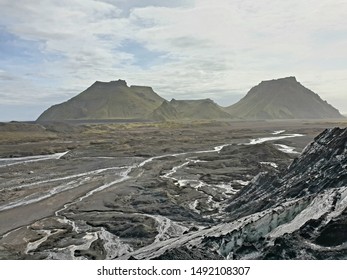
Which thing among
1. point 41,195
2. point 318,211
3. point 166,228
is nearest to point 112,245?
point 166,228

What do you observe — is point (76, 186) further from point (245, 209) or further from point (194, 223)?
point (245, 209)

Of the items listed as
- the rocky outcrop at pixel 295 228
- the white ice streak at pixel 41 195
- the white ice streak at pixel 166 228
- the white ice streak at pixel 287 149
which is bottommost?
the white ice streak at pixel 166 228

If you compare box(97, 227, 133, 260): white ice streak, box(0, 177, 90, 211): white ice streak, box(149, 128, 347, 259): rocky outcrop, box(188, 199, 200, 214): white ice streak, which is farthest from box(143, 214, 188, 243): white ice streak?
box(0, 177, 90, 211): white ice streak

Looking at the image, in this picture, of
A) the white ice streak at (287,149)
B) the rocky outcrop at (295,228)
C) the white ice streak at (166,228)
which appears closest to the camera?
the rocky outcrop at (295,228)

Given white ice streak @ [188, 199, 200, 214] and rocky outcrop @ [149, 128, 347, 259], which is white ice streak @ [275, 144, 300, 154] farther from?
rocky outcrop @ [149, 128, 347, 259]

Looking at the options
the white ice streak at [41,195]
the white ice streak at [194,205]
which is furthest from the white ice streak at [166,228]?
the white ice streak at [41,195]

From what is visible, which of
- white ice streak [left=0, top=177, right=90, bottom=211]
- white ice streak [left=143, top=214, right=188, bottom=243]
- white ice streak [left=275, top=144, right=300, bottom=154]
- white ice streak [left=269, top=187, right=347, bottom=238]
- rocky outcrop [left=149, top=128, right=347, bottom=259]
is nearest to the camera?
rocky outcrop [left=149, top=128, right=347, bottom=259]

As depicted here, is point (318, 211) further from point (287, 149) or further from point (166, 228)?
point (287, 149)

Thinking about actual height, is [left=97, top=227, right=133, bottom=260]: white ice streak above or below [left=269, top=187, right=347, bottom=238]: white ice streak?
below

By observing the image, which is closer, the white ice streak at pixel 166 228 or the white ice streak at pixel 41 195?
the white ice streak at pixel 166 228

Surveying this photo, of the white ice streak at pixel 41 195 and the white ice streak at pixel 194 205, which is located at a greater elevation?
the white ice streak at pixel 41 195

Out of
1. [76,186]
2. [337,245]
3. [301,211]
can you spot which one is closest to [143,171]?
[76,186]

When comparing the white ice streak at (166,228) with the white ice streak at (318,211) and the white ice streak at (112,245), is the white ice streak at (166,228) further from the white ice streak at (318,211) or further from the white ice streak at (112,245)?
the white ice streak at (318,211)
